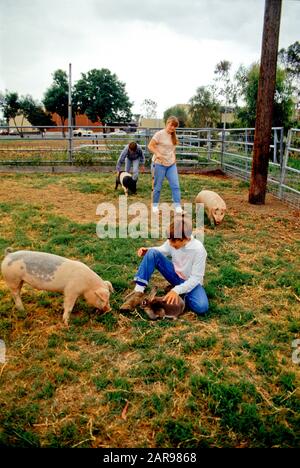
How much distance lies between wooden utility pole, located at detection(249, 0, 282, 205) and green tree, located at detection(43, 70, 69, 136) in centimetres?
4124

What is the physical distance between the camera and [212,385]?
8.61 feet

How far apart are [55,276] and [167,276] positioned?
44.7 inches

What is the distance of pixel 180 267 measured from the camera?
12.3 feet

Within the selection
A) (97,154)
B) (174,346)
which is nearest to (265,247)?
(174,346)

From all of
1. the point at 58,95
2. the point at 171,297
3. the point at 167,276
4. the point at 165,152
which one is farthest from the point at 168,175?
the point at 58,95

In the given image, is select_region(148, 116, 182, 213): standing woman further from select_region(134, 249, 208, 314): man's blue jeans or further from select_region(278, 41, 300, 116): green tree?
select_region(278, 41, 300, 116): green tree

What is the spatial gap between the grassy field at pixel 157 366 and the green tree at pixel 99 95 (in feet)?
137

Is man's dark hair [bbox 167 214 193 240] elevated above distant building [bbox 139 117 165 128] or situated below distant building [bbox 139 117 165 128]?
below

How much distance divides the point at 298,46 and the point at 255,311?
137 ft

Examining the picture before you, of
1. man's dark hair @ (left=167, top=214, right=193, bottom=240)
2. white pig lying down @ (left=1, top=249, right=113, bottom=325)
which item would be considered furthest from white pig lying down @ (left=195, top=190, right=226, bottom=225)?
white pig lying down @ (left=1, top=249, right=113, bottom=325)

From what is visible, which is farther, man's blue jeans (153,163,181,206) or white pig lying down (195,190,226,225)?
man's blue jeans (153,163,181,206)

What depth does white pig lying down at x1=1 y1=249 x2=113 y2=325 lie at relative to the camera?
3381 mm

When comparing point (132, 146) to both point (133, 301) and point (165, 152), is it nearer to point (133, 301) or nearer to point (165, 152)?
point (165, 152)

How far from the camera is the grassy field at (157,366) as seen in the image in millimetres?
2295
